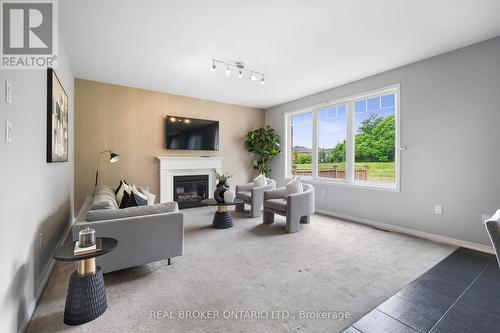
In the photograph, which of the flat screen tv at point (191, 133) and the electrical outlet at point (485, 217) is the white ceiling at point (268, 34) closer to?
the flat screen tv at point (191, 133)

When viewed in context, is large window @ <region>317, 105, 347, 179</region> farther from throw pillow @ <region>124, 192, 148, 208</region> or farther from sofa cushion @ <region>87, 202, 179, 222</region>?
throw pillow @ <region>124, 192, 148, 208</region>

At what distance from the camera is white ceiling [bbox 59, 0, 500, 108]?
7.82ft

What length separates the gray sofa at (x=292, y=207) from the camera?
12.2ft

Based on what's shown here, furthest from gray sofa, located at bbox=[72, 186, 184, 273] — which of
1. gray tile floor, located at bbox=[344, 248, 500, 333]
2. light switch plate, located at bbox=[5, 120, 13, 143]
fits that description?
gray tile floor, located at bbox=[344, 248, 500, 333]

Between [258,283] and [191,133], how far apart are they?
4.14 metres

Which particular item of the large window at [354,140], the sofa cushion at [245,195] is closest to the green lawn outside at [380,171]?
the large window at [354,140]

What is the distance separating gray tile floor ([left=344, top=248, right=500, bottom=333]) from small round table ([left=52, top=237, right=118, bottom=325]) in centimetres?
180

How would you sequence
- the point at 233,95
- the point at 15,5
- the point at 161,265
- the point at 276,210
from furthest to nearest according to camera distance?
the point at 233,95 → the point at 276,210 → the point at 161,265 → the point at 15,5

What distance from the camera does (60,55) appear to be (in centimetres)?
298

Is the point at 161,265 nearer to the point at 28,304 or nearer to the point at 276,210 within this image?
the point at 28,304

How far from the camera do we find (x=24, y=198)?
170 cm

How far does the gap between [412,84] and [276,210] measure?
9.57 ft

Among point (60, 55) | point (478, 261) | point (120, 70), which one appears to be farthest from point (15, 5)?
point (478, 261)

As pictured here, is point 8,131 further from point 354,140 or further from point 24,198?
point 354,140
